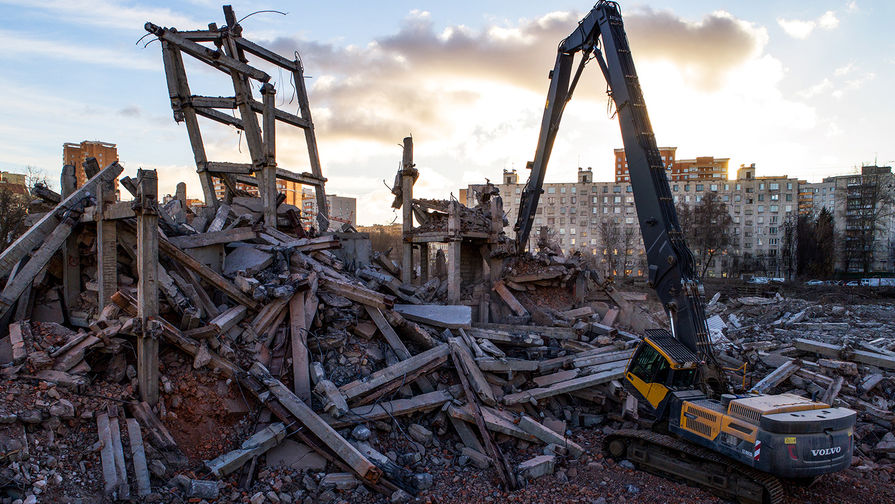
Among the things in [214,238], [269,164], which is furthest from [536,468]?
[269,164]

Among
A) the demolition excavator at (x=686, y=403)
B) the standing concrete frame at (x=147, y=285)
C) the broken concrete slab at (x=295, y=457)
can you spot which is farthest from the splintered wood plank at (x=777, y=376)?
the standing concrete frame at (x=147, y=285)

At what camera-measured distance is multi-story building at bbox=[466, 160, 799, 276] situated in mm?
57969

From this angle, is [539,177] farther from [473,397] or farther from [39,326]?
[39,326]

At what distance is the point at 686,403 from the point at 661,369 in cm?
67

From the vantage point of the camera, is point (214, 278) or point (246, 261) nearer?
point (214, 278)

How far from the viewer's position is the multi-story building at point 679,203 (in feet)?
190

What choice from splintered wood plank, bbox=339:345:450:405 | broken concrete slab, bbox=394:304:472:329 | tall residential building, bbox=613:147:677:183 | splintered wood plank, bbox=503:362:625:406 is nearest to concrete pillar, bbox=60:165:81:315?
splintered wood plank, bbox=339:345:450:405

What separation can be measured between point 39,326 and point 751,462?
10.2 meters

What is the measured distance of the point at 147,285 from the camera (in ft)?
21.7

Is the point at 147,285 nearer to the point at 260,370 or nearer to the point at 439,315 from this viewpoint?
the point at 260,370

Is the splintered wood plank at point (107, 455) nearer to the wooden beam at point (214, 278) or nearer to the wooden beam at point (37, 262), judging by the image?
the wooden beam at point (37, 262)

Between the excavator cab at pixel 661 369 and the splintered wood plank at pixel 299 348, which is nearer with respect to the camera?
the excavator cab at pixel 661 369

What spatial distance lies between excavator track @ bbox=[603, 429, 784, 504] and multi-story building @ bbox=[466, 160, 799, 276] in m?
48.7

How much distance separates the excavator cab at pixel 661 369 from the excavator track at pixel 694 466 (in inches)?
20.4
